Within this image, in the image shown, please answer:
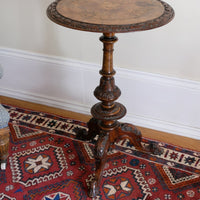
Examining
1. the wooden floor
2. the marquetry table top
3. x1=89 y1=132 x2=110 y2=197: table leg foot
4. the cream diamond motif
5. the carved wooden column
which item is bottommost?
the cream diamond motif

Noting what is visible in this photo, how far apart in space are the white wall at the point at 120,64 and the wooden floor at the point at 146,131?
Result: 0.13ft

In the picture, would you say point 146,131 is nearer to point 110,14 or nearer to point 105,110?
point 105,110

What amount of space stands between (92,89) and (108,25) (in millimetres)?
1043

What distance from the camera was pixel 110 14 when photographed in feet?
4.56

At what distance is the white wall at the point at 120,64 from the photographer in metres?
1.94

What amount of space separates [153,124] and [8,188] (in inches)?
42.0

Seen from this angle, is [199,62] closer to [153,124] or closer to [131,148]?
[153,124]

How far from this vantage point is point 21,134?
219 cm

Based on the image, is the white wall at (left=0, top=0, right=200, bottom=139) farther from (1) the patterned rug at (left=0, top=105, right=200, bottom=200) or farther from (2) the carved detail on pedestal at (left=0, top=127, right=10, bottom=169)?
(2) the carved detail on pedestal at (left=0, top=127, right=10, bottom=169)

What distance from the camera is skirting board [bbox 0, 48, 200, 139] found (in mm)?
2074

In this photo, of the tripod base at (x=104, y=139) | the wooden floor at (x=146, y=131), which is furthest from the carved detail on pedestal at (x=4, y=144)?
the wooden floor at (x=146, y=131)

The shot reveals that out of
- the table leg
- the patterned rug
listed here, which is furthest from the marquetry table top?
the patterned rug

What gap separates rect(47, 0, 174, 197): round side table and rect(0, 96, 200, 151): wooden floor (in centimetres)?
18

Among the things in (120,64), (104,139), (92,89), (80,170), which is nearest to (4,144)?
(80,170)
